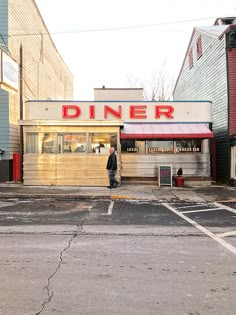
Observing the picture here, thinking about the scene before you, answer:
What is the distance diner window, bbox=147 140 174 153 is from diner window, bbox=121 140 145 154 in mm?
345

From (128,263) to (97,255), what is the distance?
0.64 m

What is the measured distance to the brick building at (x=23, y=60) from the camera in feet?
59.6

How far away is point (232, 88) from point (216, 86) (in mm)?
2255

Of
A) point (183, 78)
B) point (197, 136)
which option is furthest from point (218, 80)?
point (183, 78)

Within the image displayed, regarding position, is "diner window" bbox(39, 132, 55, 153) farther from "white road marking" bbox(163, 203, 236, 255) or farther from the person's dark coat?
"white road marking" bbox(163, 203, 236, 255)

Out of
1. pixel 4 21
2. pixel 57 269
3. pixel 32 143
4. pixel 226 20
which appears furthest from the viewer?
pixel 226 20

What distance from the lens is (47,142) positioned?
1694 cm

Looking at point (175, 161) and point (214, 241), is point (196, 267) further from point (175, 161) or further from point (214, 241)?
point (175, 161)

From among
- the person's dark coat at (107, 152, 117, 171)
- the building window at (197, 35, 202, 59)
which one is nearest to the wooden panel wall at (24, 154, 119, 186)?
the person's dark coat at (107, 152, 117, 171)

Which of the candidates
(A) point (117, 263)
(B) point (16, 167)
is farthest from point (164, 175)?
(A) point (117, 263)

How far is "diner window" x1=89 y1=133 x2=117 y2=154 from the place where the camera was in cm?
1692

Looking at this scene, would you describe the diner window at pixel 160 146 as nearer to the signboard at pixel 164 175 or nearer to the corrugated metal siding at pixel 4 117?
the signboard at pixel 164 175

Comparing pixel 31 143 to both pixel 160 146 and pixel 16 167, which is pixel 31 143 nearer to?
pixel 16 167

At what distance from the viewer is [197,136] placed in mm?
17359
